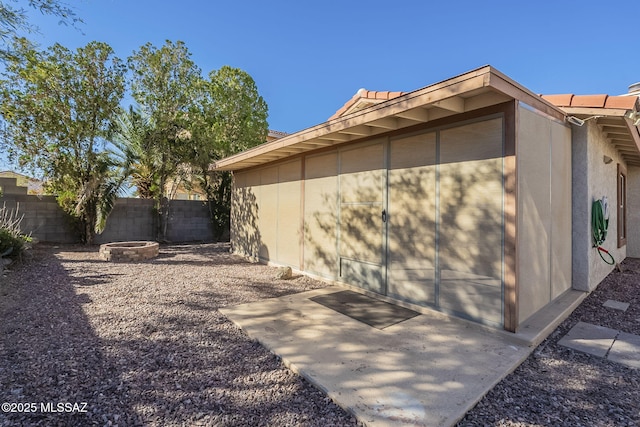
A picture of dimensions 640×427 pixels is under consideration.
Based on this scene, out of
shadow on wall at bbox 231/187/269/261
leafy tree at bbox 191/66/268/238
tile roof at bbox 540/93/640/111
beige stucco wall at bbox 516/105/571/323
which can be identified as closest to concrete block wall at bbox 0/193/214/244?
leafy tree at bbox 191/66/268/238

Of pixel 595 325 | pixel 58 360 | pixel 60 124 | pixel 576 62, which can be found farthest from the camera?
pixel 60 124

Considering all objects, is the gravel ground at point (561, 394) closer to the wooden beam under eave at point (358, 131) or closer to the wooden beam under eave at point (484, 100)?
the wooden beam under eave at point (484, 100)

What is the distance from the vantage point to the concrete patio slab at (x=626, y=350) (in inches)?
114

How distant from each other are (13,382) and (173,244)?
9.27 metres

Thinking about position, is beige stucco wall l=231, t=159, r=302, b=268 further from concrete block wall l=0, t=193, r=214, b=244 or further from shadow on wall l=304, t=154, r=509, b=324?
concrete block wall l=0, t=193, r=214, b=244

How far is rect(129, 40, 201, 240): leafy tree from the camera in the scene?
1025cm

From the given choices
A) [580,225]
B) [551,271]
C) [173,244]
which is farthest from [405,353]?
[173,244]

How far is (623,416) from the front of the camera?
6.95 ft

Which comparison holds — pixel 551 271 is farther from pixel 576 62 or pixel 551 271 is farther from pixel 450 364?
pixel 576 62

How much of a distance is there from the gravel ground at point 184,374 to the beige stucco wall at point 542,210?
53 cm

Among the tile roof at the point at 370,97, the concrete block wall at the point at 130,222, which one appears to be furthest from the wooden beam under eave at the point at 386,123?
the concrete block wall at the point at 130,222

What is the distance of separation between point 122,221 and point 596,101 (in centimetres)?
1248

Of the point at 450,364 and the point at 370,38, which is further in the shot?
the point at 370,38

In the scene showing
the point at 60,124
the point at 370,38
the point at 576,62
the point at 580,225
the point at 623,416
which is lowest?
the point at 623,416
